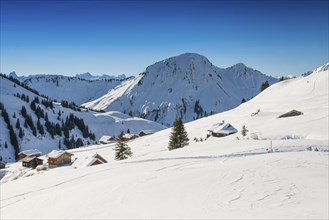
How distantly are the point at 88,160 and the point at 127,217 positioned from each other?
47.1m

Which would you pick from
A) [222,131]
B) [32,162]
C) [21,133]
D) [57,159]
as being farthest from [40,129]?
[222,131]

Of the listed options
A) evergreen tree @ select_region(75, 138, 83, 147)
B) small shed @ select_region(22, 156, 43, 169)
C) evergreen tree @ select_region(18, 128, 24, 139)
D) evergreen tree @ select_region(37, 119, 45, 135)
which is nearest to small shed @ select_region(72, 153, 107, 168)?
small shed @ select_region(22, 156, 43, 169)

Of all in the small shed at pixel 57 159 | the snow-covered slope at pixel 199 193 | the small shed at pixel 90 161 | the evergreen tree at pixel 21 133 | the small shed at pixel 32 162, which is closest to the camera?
the snow-covered slope at pixel 199 193

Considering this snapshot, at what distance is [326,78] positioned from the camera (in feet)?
418

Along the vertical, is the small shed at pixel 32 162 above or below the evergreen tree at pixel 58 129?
below

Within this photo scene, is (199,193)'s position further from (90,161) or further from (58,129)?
(58,129)

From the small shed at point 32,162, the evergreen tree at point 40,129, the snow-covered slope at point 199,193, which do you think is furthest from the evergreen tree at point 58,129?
the snow-covered slope at point 199,193

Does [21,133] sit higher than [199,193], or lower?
higher

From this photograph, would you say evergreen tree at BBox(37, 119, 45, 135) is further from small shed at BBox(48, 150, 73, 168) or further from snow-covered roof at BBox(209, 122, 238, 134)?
snow-covered roof at BBox(209, 122, 238, 134)

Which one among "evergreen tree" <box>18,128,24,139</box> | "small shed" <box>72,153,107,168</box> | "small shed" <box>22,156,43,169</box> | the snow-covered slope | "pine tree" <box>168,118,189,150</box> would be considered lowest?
"small shed" <box>22,156,43,169</box>

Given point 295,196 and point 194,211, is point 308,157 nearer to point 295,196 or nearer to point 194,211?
point 295,196

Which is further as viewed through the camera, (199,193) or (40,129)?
(40,129)

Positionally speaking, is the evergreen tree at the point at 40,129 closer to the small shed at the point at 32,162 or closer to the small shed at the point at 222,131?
the small shed at the point at 32,162

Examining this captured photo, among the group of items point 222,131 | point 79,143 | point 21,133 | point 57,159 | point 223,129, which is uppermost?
point 21,133
